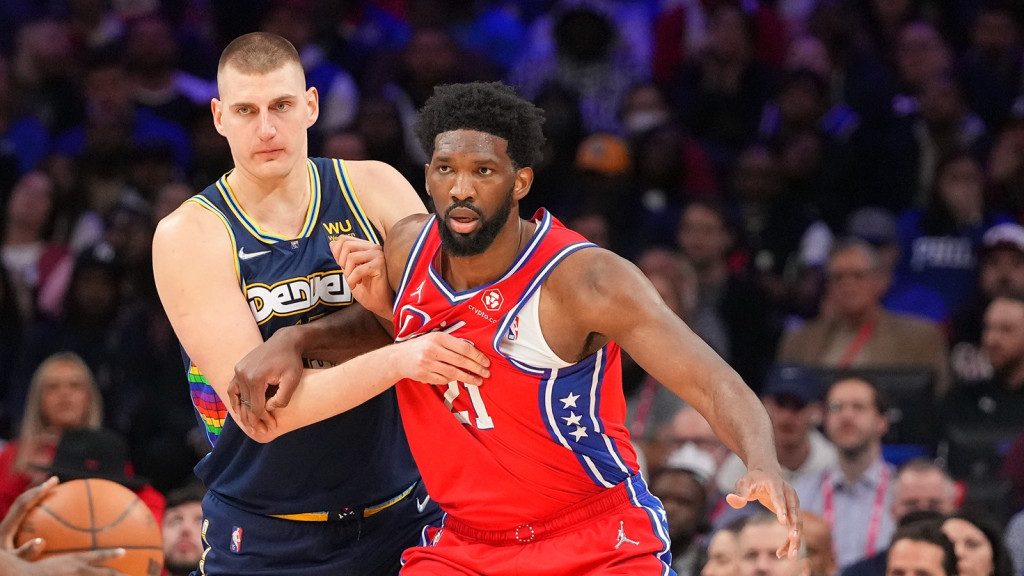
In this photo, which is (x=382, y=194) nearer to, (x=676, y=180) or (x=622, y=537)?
(x=622, y=537)

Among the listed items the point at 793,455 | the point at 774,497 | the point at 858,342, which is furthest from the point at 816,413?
the point at 774,497

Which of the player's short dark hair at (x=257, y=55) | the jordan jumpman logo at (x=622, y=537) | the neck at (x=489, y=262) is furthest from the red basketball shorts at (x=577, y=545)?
the player's short dark hair at (x=257, y=55)

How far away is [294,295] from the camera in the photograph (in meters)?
5.20

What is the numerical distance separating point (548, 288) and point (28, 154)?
8.05 m

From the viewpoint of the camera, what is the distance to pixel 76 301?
10.0m

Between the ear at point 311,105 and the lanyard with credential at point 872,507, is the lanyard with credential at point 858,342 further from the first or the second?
the ear at point 311,105

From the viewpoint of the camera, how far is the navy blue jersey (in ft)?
17.0

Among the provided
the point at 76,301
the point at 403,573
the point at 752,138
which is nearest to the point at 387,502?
the point at 403,573

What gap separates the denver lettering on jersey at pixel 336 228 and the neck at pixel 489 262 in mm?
619

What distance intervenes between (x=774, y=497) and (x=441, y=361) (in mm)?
1166

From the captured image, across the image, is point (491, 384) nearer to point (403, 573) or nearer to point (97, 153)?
point (403, 573)

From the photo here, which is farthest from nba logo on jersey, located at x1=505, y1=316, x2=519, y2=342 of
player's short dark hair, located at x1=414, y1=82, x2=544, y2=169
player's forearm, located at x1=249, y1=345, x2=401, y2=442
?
player's short dark hair, located at x1=414, y1=82, x2=544, y2=169

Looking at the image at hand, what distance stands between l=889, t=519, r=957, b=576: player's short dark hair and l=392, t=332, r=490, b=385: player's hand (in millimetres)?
3198

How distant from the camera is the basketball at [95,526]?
580 cm
